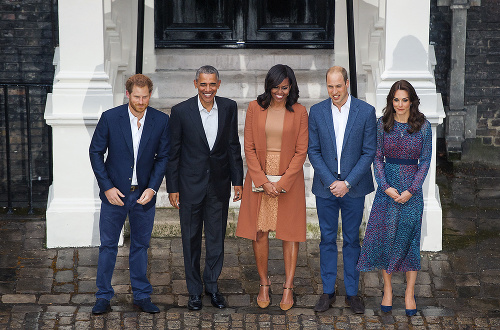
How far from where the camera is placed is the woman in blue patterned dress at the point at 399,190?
634cm

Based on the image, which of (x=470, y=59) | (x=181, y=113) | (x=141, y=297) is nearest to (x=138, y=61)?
(x=181, y=113)

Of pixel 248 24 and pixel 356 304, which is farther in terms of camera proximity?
pixel 248 24

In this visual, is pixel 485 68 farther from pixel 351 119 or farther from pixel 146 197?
pixel 146 197

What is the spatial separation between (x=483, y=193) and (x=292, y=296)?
3.54 m

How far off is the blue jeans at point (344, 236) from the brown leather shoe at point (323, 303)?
5cm

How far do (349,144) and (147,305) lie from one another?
5.98 ft

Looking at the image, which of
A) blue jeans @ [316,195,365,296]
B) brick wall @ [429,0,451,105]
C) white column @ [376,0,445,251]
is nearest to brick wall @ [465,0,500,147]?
brick wall @ [429,0,451,105]

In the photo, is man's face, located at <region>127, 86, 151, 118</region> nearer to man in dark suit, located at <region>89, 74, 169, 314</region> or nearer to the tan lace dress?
man in dark suit, located at <region>89, 74, 169, 314</region>

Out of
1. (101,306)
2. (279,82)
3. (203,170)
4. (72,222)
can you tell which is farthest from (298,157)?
(72,222)

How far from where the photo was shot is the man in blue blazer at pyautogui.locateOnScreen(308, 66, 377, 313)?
21.1ft

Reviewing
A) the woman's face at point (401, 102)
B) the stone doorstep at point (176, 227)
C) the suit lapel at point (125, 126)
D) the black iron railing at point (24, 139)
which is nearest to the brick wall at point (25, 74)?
the black iron railing at point (24, 139)

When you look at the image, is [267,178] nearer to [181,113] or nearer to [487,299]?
[181,113]

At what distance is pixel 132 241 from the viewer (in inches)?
260

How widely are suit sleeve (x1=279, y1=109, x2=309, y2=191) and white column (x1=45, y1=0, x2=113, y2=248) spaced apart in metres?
2.00
